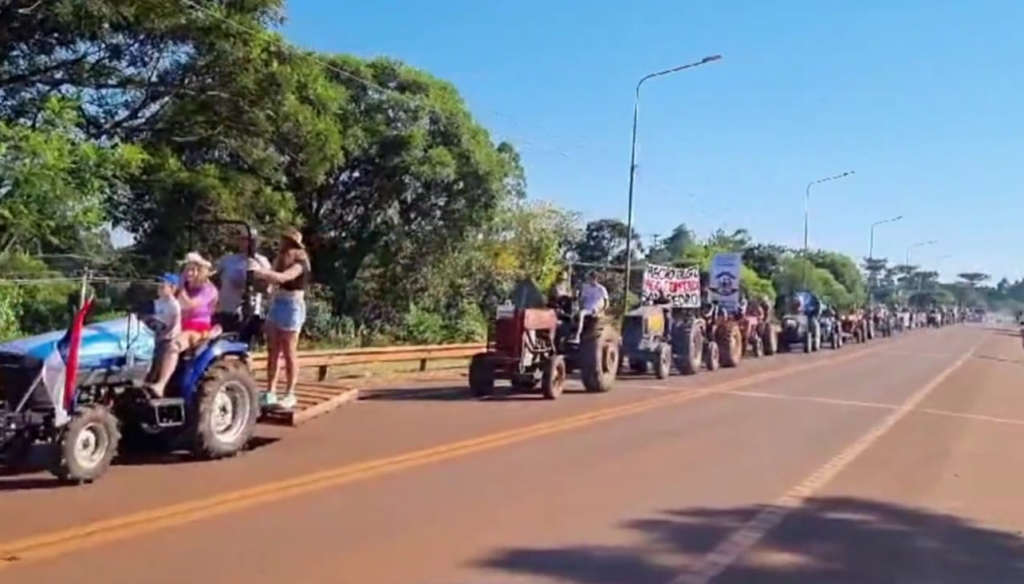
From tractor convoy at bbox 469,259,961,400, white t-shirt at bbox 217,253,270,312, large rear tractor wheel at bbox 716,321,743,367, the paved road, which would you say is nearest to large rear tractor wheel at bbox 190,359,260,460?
the paved road

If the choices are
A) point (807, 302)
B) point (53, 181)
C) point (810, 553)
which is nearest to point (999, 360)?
point (807, 302)

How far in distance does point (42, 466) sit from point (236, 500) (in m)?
1.76

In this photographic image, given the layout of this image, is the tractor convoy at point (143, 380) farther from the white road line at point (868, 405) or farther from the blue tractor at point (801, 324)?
the blue tractor at point (801, 324)

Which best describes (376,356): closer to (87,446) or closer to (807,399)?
(807,399)

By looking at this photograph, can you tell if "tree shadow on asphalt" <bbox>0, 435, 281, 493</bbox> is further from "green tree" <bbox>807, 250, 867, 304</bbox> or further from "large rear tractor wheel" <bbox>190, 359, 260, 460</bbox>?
"green tree" <bbox>807, 250, 867, 304</bbox>

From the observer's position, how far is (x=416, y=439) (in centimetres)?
1210

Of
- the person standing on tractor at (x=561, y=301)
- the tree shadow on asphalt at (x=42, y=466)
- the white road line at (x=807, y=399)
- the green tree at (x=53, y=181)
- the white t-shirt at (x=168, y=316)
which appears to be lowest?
A: the tree shadow on asphalt at (x=42, y=466)

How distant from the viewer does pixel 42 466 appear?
354 inches

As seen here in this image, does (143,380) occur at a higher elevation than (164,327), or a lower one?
lower

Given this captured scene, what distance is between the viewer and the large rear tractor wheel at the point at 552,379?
17.6m

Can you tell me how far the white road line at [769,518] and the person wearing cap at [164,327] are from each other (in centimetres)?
482

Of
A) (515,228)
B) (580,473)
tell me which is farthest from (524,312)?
(515,228)

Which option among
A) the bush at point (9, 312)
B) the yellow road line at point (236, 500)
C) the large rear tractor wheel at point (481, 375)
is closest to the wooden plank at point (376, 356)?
the large rear tractor wheel at point (481, 375)

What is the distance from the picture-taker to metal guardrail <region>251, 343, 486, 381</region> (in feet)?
60.4
